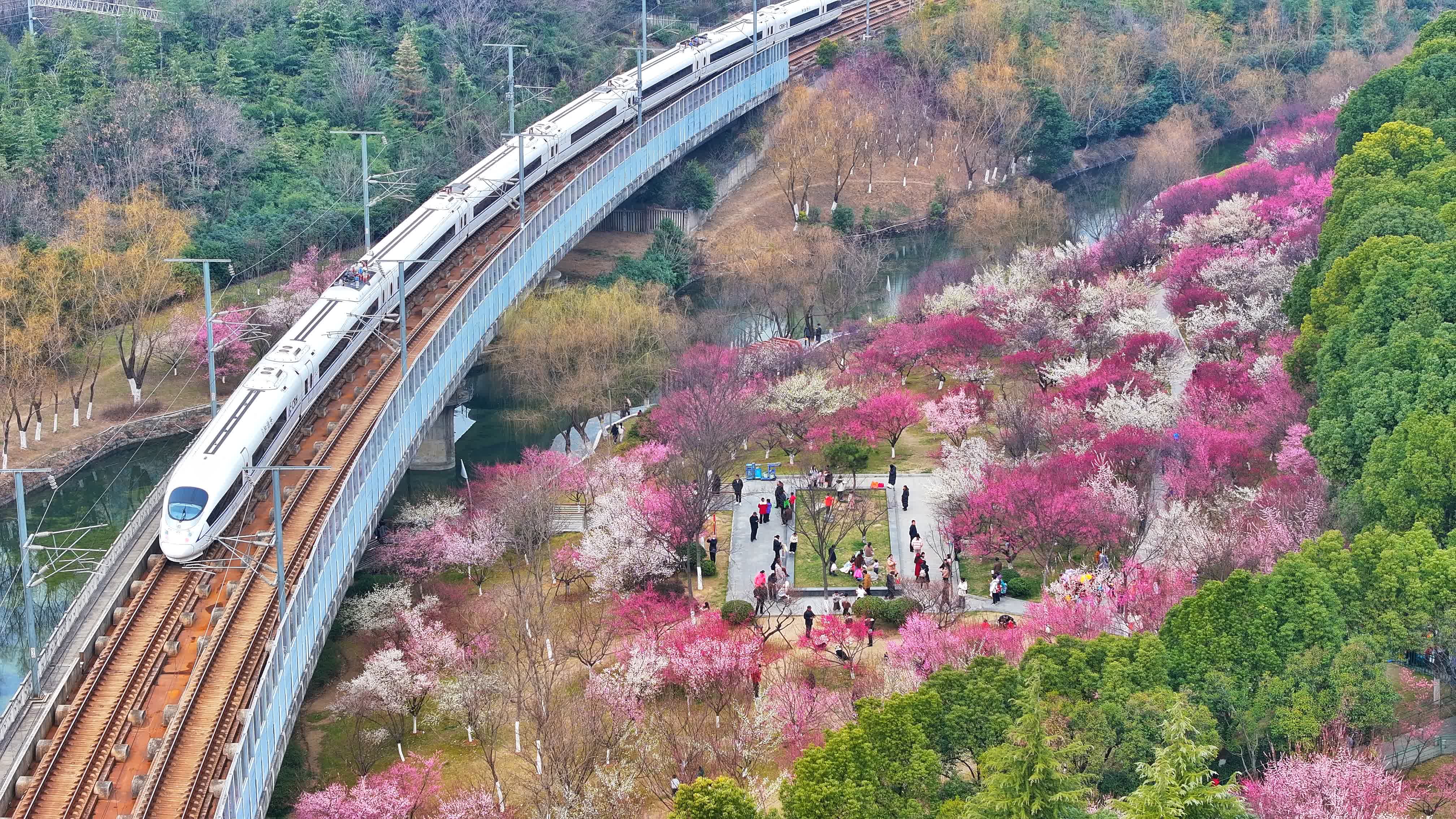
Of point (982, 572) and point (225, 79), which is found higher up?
point (225, 79)

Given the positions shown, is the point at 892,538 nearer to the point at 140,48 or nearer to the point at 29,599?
the point at 29,599

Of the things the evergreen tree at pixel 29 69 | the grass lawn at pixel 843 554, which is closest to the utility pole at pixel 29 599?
the grass lawn at pixel 843 554

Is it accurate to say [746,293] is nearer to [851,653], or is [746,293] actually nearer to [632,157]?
[632,157]

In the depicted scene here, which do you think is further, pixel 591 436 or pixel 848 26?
pixel 848 26

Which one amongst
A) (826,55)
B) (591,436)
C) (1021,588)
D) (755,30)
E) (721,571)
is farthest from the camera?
(826,55)

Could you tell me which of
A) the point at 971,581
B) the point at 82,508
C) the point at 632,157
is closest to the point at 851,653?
the point at 971,581

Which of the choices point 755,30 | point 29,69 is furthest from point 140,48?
point 755,30

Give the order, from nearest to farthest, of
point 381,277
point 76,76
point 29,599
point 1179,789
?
point 1179,789 < point 29,599 < point 381,277 < point 76,76

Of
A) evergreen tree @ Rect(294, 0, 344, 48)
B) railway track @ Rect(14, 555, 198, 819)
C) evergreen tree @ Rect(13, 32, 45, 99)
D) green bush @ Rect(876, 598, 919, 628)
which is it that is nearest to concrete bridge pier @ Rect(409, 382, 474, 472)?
railway track @ Rect(14, 555, 198, 819)
